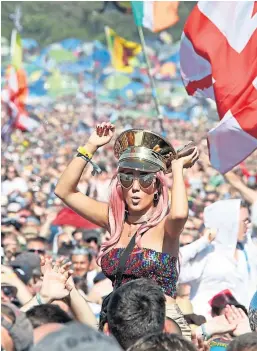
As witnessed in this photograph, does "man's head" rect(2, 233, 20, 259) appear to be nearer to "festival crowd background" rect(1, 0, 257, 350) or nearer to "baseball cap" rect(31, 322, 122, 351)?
"festival crowd background" rect(1, 0, 257, 350)

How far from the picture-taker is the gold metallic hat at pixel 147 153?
4.58m

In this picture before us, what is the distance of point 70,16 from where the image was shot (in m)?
87.5

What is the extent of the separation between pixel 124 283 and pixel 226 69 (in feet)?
9.82

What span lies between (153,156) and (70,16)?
8400 centimetres

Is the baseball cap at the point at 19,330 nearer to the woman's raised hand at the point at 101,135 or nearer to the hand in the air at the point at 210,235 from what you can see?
the woman's raised hand at the point at 101,135

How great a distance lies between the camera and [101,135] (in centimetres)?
489

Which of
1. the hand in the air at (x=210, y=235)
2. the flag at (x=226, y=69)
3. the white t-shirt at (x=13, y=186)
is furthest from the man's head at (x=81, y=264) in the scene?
the white t-shirt at (x=13, y=186)

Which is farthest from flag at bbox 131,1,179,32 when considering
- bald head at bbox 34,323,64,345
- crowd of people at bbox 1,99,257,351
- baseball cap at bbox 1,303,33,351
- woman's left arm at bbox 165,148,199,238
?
baseball cap at bbox 1,303,33,351

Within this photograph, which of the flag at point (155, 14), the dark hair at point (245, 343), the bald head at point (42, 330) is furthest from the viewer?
the flag at point (155, 14)

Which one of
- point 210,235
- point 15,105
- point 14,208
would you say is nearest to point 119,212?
point 210,235

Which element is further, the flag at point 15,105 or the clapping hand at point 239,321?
the flag at point 15,105

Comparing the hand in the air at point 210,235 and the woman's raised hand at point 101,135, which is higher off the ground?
the woman's raised hand at point 101,135

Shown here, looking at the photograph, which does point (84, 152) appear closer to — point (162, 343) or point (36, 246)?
point (162, 343)

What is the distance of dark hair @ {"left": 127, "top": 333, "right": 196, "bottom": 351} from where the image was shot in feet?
9.93
